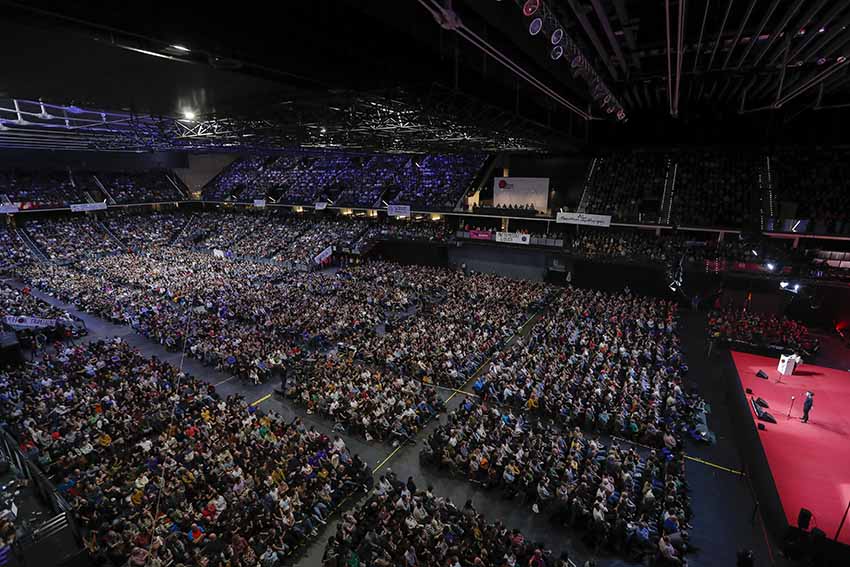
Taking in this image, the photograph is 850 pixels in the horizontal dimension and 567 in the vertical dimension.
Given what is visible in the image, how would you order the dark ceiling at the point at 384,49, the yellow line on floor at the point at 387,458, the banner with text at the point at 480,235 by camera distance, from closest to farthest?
1. the dark ceiling at the point at 384,49
2. the yellow line on floor at the point at 387,458
3. the banner with text at the point at 480,235

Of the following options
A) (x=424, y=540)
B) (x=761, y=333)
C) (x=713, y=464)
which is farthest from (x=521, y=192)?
(x=424, y=540)

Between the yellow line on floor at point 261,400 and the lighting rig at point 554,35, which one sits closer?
the lighting rig at point 554,35

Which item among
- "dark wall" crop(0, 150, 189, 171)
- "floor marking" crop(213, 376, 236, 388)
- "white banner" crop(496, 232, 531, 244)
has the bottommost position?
"floor marking" crop(213, 376, 236, 388)

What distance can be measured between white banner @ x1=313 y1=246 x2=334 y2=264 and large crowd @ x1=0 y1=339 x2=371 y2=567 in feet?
66.8

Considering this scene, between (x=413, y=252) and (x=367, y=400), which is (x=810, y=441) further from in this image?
(x=413, y=252)

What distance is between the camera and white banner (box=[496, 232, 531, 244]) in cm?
2983

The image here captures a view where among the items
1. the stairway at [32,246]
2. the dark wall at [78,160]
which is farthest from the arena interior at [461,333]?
the dark wall at [78,160]

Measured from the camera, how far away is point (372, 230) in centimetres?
3694

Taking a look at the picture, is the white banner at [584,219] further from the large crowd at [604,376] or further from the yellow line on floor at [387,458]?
the yellow line on floor at [387,458]

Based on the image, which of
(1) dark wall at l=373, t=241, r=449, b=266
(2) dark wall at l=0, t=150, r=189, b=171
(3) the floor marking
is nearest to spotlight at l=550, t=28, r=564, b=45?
(3) the floor marking

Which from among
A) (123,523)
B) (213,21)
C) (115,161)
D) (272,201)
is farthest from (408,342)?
(115,161)

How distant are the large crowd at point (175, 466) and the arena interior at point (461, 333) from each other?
73 mm

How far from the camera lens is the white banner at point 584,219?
28000 millimetres

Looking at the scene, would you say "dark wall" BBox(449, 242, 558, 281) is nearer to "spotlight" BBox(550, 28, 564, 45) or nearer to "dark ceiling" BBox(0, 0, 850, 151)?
"dark ceiling" BBox(0, 0, 850, 151)
